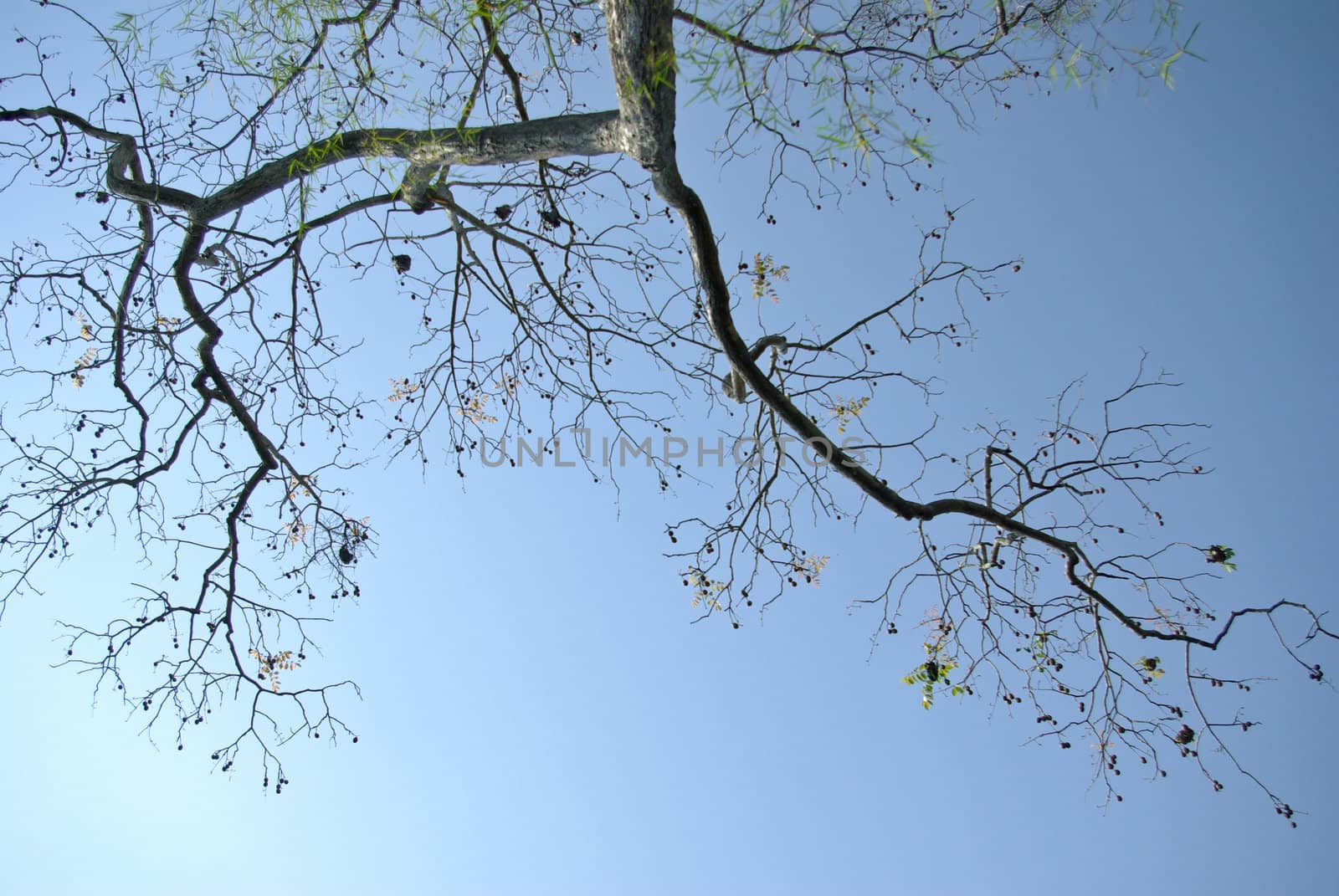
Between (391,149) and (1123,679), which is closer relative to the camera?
(391,149)

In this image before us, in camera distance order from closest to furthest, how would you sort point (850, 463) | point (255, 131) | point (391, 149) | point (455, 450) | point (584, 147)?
point (584, 147)
point (391, 149)
point (255, 131)
point (850, 463)
point (455, 450)

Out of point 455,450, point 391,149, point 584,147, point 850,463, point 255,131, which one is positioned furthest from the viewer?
point 455,450

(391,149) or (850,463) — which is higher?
(391,149)

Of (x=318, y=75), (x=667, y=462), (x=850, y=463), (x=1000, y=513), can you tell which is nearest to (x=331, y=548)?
(x=667, y=462)

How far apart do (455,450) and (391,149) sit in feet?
3.59

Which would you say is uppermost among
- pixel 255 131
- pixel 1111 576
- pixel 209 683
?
pixel 255 131

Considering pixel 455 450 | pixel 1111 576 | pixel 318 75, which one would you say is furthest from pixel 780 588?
pixel 318 75

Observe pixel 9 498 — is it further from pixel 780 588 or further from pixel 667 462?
pixel 780 588

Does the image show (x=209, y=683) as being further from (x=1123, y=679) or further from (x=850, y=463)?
(x=1123, y=679)

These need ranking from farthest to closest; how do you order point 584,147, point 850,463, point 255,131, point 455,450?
point 455,450 → point 850,463 → point 255,131 → point 584,147

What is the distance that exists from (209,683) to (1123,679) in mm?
3039

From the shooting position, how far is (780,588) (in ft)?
9.59

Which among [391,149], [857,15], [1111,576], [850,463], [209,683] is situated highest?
[857,15]

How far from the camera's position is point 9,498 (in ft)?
7.96
